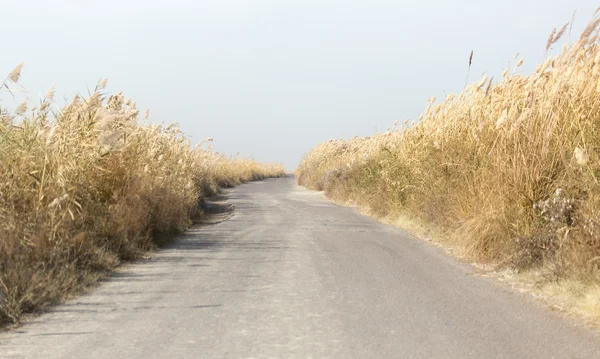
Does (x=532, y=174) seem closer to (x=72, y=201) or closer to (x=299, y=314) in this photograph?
(x=299, y=314)

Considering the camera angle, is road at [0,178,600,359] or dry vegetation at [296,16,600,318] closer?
road at [0,178,600,359]

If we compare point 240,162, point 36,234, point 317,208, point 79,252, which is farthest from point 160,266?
point 240,162

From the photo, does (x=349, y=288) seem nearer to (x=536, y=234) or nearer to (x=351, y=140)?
(x=536, y=234)

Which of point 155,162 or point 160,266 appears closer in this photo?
point 160,266

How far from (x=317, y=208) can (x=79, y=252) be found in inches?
454

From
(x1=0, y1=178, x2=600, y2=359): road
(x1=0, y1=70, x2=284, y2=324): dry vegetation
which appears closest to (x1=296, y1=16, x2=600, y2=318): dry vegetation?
(x1=0, y1=178, x2=600, y2=359): road

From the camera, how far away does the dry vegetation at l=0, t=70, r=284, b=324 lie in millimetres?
7293

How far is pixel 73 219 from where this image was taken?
8477 millimetres

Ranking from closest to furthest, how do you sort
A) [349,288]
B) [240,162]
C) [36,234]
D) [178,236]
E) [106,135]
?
[349,288]
[36,234]
[106,135]
[178,236]
[240,162]

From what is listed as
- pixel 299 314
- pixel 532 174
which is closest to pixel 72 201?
pixel 299 314

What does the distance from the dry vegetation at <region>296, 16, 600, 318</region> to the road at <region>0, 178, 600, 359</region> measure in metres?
0.59

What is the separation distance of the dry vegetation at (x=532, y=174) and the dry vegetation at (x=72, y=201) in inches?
195

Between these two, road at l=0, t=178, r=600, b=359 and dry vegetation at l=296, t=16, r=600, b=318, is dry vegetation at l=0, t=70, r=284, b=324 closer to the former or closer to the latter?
road at l=0, t=178, r=600, b=359

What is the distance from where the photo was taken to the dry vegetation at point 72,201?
729 centimetres
